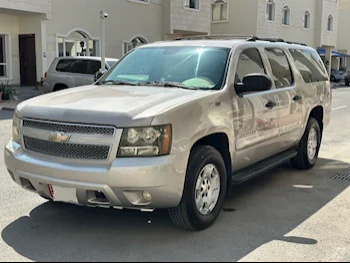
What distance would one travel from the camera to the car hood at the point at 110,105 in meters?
3.82

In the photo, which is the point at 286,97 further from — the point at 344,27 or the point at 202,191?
the point at 344,27

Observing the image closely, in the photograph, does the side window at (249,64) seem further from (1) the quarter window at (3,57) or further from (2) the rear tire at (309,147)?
(1) the quarter window at (3,57)

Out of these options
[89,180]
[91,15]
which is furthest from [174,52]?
[91,15]

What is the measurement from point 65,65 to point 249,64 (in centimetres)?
1158

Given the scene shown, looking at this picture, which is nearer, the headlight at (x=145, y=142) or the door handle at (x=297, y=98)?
the headlight at (x=145, y=142)

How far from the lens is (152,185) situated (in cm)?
380

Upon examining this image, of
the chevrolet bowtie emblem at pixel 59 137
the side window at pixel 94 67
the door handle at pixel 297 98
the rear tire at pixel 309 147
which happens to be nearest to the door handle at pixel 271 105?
the door handle at pixel 297 98

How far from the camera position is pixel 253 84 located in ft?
15.8

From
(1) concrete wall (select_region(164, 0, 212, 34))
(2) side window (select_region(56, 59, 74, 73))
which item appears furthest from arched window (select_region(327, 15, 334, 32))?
(2) side window (select_region(56, 59, 74, 73))

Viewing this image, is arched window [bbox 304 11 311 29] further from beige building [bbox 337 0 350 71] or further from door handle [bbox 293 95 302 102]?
door handle [bbox 293 95 302 102]

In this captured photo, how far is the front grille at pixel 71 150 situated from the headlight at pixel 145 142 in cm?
16

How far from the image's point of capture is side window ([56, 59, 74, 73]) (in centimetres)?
1567

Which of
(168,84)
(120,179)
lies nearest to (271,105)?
(168,84)

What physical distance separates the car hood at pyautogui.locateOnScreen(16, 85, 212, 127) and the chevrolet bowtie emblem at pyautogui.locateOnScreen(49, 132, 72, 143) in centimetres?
13
